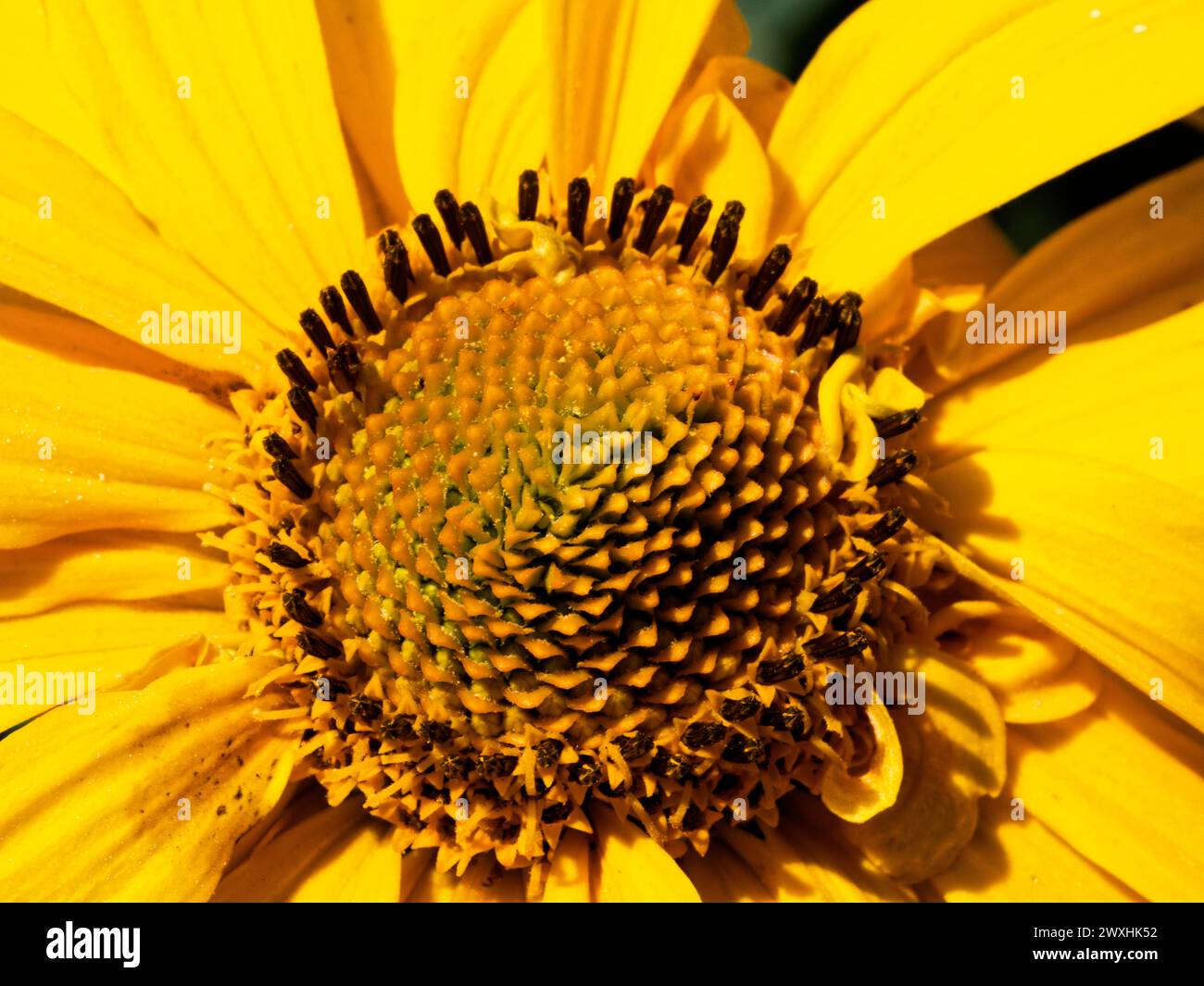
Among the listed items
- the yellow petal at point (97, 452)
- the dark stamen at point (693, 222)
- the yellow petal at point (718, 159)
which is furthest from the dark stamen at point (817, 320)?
the yellow petal at point (97, 452)

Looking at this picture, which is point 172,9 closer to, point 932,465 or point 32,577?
point 32,577

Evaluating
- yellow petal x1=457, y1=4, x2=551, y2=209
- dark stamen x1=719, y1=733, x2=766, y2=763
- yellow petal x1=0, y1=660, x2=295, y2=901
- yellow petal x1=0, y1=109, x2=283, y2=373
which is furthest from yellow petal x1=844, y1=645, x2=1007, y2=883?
yellow petal x1=0, y1=109, x2=283, y2=373

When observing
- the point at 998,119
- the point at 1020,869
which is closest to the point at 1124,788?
the point at 1020,869

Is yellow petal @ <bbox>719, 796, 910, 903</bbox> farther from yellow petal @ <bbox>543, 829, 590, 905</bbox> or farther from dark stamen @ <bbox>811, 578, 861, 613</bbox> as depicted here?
dark stamen @ <bbox>811, 578, 861, 613</bbox>

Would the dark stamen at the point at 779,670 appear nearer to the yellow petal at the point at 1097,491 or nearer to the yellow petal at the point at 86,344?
the yellow petal at the point at 1097,491

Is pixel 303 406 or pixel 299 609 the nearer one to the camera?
pixel 299 609

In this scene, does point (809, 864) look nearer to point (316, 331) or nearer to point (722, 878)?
point (722, 878)
